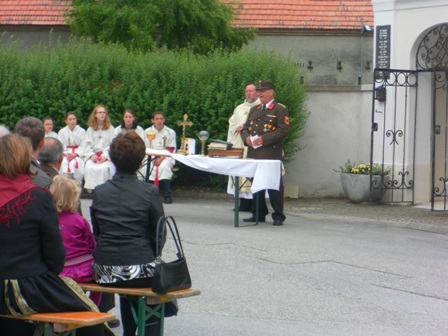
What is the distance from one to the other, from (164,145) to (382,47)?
430 cm

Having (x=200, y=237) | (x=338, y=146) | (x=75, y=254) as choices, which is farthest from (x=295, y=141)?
(x=75, y=254)

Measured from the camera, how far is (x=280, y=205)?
14.4 m

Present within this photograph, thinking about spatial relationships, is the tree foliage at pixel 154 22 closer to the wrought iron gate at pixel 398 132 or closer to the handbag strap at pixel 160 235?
the wrought iron gate at pixel 398 132

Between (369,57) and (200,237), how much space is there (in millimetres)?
14550

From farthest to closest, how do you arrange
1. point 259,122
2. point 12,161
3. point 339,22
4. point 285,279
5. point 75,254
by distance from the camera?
point 339,22 → point 259,122 → point 285,279 → point 75,254 → point 12,161

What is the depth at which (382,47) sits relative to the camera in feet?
59.6

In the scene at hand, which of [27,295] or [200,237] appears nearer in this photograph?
[27,295]

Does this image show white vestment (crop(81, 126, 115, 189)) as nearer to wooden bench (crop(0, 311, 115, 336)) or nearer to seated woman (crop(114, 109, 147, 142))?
seated woman (crop(114, 109, 147, 142))

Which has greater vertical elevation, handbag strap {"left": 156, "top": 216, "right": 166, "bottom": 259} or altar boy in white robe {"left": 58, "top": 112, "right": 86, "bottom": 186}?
altar boy in white robe {"left": 58, "top": 112, "right": 86, "bottom": 186}

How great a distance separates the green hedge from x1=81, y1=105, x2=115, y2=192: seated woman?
1.27 m

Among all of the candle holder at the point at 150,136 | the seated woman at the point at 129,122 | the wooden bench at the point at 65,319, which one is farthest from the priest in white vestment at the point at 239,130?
the wooden bench at the point at 65,319

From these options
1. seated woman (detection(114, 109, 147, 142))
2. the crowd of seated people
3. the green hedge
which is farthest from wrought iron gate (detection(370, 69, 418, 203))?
the crowd of seated people

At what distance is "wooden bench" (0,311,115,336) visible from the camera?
19.1ft

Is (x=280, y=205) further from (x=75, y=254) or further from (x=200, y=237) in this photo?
(x=75, y=254)
